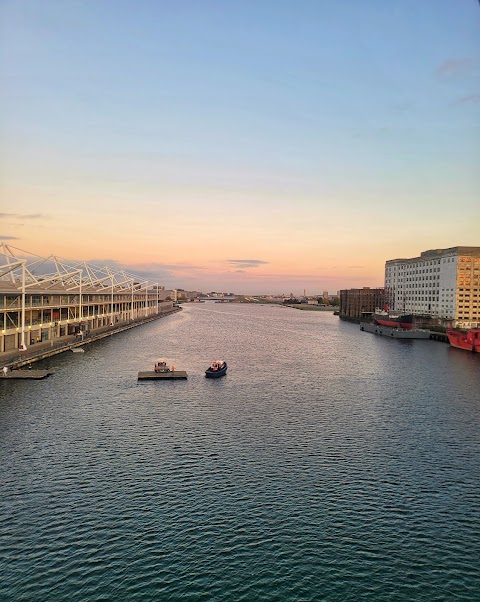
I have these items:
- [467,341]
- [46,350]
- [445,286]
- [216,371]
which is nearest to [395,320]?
[445,286]

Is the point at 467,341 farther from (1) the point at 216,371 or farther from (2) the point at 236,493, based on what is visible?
(2) the point at 236,493

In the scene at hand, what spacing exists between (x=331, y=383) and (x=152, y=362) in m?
26.7

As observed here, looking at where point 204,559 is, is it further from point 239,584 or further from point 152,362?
point 152,362

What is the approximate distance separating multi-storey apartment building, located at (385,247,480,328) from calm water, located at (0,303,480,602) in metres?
87.4

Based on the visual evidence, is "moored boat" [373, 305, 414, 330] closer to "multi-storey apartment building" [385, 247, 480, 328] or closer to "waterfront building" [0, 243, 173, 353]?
"multi-storey apartment building" [385, 247, 480, 328]

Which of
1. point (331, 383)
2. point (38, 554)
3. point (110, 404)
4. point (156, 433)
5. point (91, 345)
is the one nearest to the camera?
point (38, 554)

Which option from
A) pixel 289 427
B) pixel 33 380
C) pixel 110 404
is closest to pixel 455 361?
pixel 289 427

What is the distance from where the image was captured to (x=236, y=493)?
83.2ft

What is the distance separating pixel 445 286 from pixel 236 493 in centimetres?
12611

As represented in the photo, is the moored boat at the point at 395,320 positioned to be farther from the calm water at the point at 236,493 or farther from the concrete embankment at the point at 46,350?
the calm water at the point at 236,493

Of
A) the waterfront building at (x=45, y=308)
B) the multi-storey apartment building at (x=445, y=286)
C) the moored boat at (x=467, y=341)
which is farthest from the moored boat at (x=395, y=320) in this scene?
the waterfront building at (x=45, y=308)

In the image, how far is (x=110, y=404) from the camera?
4288 centimetres

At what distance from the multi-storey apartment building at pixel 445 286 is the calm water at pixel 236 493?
287 ft

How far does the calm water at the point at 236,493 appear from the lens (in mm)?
18484
